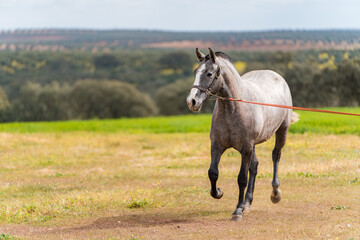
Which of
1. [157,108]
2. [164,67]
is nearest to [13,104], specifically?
[157,108]

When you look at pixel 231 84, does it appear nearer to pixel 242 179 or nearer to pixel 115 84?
pixel 242 179

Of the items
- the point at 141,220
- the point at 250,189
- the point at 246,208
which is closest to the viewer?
the point at 141,220

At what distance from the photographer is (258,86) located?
9.89 metres

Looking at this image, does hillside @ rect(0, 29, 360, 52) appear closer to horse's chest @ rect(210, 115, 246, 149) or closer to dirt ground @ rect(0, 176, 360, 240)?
dirt ground @ rect(0, 176, 360, 240)

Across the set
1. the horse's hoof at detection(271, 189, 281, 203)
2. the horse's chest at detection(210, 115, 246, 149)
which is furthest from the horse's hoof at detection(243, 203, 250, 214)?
the horse's chest at detection(210, 115, 246, 149)

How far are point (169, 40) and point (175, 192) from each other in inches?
2423

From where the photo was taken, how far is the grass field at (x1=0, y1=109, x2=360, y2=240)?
8.28m

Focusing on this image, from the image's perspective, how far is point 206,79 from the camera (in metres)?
8.12

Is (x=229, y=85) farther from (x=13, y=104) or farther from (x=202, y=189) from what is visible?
(x=13, y=104)

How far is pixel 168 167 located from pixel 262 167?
3.35 meters

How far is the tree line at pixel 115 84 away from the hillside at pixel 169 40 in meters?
1.89

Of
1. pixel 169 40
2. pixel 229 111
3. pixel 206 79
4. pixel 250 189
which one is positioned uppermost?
pixel 169 40

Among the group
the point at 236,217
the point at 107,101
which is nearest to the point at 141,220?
the point at 236,217

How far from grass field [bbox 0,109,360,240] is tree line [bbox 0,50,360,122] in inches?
862
